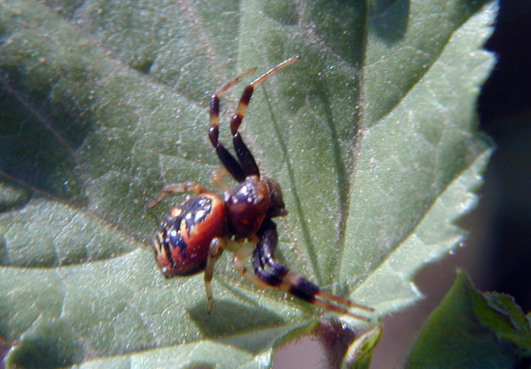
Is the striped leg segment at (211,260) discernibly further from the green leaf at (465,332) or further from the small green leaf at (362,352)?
the green leaf at (465,332)

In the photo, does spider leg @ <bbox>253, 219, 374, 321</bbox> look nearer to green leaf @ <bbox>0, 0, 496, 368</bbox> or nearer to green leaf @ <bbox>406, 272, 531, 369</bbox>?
green leaf @ <bbox>0, 0, 496, 368</bbox>

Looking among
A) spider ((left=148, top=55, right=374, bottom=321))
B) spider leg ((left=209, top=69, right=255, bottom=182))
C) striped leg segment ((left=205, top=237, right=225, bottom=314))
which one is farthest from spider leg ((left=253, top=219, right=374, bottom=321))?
spider leg ((left=209, top=69, right=255, bottom=182))

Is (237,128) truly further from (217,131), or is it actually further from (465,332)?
(465,332)

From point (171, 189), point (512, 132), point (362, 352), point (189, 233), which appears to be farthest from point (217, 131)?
point (512, 132)

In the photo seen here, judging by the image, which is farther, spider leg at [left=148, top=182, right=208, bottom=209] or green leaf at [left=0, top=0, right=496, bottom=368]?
spider leg at [left=148, top=182, right=208, bottom=209]

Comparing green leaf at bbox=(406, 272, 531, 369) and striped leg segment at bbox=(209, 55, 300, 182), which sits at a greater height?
striped leg segment at bbox=(209, 55, 300, 182)

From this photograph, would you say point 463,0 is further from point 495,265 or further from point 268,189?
point 495,265
